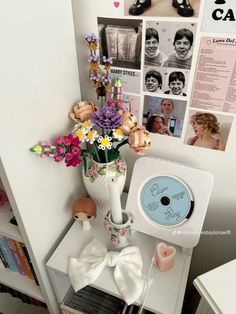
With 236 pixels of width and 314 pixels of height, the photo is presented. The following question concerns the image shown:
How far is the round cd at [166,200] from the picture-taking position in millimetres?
811

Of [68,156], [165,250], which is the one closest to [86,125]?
[68,156]

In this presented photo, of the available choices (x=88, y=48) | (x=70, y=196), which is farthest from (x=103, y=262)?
Answer: (x=88, y=48)

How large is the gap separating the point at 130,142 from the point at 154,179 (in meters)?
0.16

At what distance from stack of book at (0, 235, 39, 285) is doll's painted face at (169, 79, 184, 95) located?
0.69m

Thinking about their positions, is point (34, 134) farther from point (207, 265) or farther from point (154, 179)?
point (207, 265)

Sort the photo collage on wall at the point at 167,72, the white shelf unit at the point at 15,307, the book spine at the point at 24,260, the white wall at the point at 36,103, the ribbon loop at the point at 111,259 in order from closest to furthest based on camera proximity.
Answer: the white wall at the point at 36,103 → the photo collage on wall at the point at 167,72 → the ribbon loop at the point at 111,259 → the book spine at the point at 24,260 → the white shelf unit at the point at 15,307

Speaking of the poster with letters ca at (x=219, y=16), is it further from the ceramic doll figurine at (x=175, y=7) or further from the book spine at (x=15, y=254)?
the book spine at (x=15, y=254)

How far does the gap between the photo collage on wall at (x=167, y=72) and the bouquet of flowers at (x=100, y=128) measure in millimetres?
46

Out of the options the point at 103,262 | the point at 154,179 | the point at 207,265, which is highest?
the point at 154,179

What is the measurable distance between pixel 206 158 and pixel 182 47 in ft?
1.14

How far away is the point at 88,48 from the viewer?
83 cm

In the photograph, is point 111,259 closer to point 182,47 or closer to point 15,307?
point 182,47

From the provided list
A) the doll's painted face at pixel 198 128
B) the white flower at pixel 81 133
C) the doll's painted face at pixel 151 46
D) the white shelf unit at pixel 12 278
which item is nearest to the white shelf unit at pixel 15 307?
the white shelf unit at pixel 12 278

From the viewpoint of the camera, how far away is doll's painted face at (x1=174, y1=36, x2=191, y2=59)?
0.70 m
